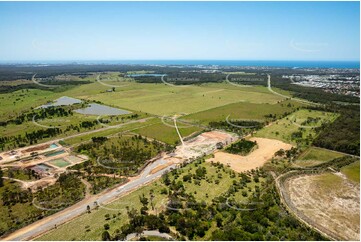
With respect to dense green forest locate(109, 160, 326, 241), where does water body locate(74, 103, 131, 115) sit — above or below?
above

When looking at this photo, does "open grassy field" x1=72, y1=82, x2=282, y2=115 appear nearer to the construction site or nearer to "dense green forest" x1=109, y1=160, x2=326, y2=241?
the construction site

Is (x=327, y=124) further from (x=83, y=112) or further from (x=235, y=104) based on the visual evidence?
(x=83, y=112)

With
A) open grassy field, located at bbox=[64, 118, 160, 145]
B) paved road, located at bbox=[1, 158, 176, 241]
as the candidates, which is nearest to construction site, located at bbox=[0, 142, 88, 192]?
open grassy field, located at bbox=[64, 118, 160, 145]

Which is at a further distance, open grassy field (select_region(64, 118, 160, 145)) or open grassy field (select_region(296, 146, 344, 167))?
open grassy field (select_region(64, 118, 160, 145))

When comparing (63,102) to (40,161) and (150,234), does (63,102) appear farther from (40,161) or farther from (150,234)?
(150,234)

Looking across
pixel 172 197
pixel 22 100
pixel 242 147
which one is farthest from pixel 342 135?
pixel 22 100
